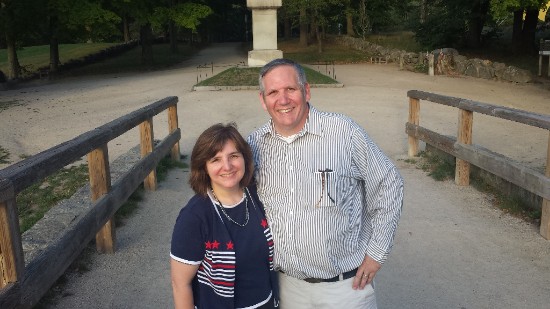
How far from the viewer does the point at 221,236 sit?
2.42 meters

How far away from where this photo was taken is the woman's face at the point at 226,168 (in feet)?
8.12

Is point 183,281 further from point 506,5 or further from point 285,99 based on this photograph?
point 506,5

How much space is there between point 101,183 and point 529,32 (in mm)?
26286

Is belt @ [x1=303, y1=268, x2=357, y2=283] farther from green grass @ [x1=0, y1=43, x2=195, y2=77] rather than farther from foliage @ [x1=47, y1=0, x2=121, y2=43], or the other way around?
green grass @ [x1=0, y1=43, x2=195, y2=77]

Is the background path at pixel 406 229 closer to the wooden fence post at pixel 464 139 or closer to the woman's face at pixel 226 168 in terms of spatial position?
the wooden fence post at pixel 464 139

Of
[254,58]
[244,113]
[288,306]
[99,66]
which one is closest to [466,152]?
[288,306]

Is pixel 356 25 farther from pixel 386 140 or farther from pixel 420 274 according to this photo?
pixel 420 274

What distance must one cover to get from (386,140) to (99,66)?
25.3m

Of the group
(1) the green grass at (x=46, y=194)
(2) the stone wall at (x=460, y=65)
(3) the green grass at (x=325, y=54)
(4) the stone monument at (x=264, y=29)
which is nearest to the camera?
(1) the green grass at (x=46, y=194)

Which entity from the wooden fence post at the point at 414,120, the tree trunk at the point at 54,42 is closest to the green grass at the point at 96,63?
the tree trunk at the point at 54,42

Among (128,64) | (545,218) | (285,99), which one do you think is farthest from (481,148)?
(128,64)

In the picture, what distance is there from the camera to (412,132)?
30.3 ft

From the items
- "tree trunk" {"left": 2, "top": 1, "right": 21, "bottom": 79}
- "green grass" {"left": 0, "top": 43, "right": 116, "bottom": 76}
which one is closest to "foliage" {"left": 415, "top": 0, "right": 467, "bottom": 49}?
"tree trunk" {"left": 2, "top": 1, "right": 21, "bottom": 79}

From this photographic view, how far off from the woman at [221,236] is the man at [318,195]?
11 cm
